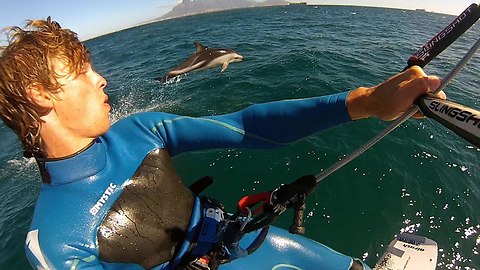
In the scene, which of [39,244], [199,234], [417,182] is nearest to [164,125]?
[199,234]

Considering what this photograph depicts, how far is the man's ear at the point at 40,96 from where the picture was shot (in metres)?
1.87

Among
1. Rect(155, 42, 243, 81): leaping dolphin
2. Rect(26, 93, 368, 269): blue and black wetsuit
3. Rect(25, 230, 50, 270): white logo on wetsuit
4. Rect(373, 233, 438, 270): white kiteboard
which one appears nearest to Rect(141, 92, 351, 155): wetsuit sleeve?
Rect(26, 93, 368, 269): blue and black wetsuit

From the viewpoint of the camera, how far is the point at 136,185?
238cm

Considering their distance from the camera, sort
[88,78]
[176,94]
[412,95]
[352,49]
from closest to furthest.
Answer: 1. [412,95]
2. [88,78]
3. [176,94]
4. [352,49]

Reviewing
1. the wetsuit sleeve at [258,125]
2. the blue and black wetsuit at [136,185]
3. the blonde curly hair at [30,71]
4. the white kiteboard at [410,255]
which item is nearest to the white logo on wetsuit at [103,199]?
the blue and black wetsuit at [136,185]

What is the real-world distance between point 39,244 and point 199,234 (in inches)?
51.3

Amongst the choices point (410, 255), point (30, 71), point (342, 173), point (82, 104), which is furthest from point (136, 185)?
point (342, 173)

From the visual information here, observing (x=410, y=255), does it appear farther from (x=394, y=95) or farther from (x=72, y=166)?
(x=72, y=166)

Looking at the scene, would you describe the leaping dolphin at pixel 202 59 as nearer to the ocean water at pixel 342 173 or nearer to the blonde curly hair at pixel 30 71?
the ocean water at pixel 342 173

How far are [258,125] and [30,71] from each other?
159 cm

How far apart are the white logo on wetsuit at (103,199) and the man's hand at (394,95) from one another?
182cm

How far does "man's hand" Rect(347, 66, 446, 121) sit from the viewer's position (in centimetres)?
167

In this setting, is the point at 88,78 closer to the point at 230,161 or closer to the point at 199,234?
the point at 199,234

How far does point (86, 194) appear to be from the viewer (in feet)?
7.07
